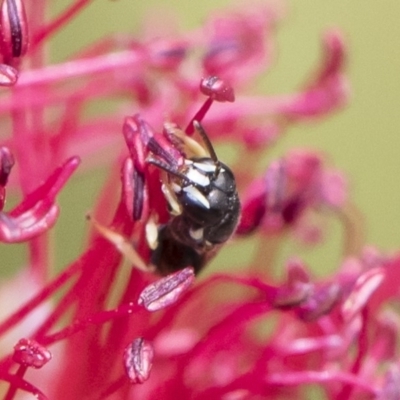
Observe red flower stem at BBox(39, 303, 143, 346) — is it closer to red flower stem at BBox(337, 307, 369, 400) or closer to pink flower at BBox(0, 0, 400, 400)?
pink flower at BBox(0, 0, 400, 400)

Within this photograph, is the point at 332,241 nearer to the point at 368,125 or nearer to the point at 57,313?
the point at 368,125

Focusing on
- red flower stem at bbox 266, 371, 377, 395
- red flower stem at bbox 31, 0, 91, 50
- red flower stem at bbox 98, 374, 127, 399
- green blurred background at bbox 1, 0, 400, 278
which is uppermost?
red flower stem at bbox 31, 0, 91, 50

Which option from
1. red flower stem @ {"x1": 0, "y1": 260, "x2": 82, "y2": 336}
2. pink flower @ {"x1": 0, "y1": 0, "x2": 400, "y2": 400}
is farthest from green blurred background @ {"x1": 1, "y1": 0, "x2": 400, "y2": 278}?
red flower stem @ {"x1": 0, "y1": 260, "x2": 82, "y2": 336}

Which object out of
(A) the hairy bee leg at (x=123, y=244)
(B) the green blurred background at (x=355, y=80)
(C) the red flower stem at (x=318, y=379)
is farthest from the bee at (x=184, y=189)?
(B) the green blurred background at (x=355, y=80)

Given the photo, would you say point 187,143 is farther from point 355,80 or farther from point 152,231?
point 355,80

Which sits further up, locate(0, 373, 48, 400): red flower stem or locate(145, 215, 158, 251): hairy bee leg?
locate(145, 215, 158, 251): hairy bee leg

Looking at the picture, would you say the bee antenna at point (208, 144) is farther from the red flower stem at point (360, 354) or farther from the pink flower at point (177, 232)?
the red flower stem at point (360, 354)
